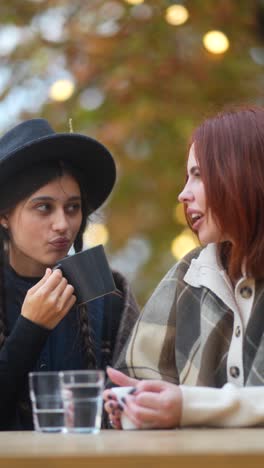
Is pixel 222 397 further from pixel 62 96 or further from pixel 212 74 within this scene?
pixel 62 96

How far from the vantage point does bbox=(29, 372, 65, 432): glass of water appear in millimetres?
2438

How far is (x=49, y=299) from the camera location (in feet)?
10.9

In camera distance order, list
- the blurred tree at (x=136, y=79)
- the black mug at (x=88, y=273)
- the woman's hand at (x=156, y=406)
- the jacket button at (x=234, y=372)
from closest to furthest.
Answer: the woman's hand at (x=156, y=406) → the jacket button at (x=234, y=372) → the black mug at (x=88, y=273) → the blurred tree at (x=136, y=79)

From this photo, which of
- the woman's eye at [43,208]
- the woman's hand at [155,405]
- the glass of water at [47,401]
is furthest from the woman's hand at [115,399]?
the woman's eye at [43,208]

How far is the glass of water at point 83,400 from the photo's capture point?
2.39 m

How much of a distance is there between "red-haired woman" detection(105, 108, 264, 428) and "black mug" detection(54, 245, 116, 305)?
159 mm

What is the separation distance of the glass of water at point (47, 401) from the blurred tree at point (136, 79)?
4773 millimetres

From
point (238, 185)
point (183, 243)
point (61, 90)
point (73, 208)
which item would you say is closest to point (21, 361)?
point (73, 208)

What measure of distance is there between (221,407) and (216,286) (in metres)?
0.54

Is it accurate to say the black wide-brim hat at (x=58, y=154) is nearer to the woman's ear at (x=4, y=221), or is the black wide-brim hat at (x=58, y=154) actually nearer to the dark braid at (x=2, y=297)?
the woman's ear at (x=4, y=221)

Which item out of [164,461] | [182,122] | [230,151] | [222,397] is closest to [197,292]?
[230,151]

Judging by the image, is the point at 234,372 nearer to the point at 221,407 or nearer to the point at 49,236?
the point at 221,407

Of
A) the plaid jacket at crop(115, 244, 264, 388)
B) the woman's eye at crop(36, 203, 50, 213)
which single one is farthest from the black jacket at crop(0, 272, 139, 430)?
the woman's eye at crop(36, 203, 50, 213)

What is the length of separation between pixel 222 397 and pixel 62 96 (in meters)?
5.88
